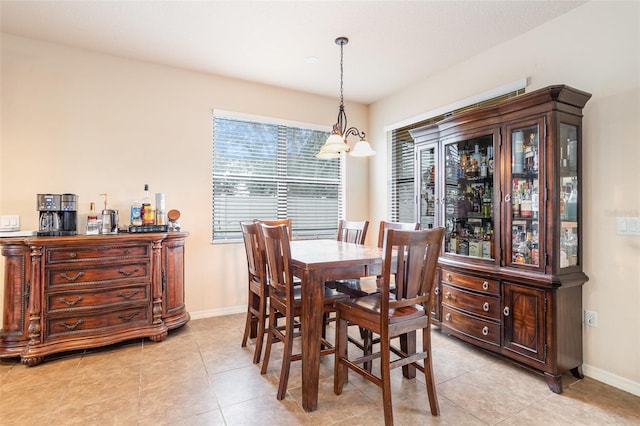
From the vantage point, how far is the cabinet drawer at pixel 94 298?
253cm

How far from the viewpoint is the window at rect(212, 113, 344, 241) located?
376 cm

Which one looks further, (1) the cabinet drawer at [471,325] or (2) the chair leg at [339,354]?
(1) the cabinet drawer at [471,325]

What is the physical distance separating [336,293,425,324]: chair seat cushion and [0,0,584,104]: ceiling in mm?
2107

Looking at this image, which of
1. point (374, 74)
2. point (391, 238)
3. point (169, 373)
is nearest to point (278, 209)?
point (374, 74)

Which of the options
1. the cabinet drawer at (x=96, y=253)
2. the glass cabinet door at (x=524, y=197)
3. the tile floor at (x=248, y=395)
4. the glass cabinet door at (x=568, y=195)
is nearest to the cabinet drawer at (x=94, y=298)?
the cabinet drawer at (x=96, y=253)

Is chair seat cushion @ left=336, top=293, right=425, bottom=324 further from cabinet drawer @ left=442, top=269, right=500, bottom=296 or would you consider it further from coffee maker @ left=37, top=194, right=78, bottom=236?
coffee maker @ left=37, top=194, right=78, bottom=236

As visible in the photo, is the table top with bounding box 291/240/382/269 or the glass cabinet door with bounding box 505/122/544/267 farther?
the glass cabinet door with bounding box 505/122/544/267

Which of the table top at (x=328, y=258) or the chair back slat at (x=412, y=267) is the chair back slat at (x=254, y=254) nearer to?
the table top at (x=328, y=258)

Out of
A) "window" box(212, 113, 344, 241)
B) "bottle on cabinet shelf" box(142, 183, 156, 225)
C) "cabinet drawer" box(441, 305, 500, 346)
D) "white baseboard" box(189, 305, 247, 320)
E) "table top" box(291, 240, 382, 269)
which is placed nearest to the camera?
"table top" box(291, 240, 382, 269)

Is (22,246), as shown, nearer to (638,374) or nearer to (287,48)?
(287,48)

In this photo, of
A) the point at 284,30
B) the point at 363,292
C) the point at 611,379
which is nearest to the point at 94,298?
the point at 363,292

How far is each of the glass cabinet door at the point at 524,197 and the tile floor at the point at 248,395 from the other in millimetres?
863

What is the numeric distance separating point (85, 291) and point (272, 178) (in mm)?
2203

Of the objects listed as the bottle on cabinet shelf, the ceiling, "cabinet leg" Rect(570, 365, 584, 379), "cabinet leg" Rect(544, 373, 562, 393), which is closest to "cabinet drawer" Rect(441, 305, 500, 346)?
"cabinet leg" Rect(544, 373, 562, 393)
